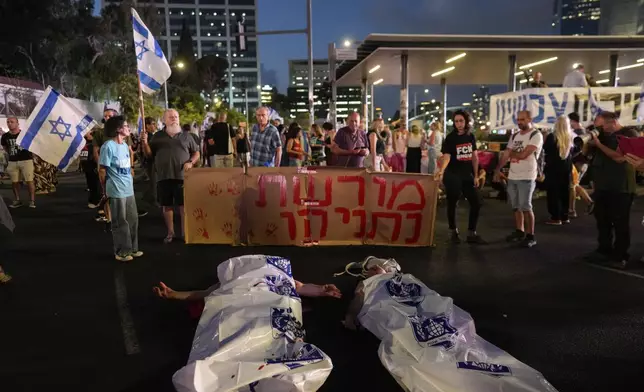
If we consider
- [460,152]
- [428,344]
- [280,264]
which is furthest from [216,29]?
[428,344]

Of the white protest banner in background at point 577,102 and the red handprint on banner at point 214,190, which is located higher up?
the white protest banner in background at point 577,102

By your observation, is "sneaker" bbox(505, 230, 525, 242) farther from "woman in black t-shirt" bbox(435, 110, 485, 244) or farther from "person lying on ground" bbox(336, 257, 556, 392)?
"person lying on ground" bbox(336, 257, 556, 392)

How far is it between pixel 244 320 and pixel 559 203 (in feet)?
23.9

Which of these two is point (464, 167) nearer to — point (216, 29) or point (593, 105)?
point (593, 105)

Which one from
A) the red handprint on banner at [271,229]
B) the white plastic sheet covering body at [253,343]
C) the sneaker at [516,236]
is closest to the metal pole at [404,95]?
the sneaker at [516,236]

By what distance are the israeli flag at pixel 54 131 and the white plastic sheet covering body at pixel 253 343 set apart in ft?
15.3

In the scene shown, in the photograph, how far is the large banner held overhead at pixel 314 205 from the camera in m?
6.85

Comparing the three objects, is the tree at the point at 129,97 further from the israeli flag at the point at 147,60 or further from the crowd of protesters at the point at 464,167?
the israeli flag at the point at 147,60

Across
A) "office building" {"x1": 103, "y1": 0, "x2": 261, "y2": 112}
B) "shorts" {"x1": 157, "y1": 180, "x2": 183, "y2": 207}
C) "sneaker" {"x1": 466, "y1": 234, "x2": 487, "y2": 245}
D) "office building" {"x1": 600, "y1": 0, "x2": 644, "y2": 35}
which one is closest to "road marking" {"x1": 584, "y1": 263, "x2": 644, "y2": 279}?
"sneaker" {"x1": 466, "y1": 234, "x2": 487, "y2": 245}

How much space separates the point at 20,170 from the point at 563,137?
11195mm

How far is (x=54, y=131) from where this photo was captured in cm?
719

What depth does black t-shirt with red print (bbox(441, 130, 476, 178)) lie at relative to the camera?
22.7 ft

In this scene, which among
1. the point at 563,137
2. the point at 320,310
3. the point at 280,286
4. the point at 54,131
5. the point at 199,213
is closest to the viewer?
the point at 280,286

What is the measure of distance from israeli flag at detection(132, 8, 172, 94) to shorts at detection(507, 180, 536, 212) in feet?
19.0
